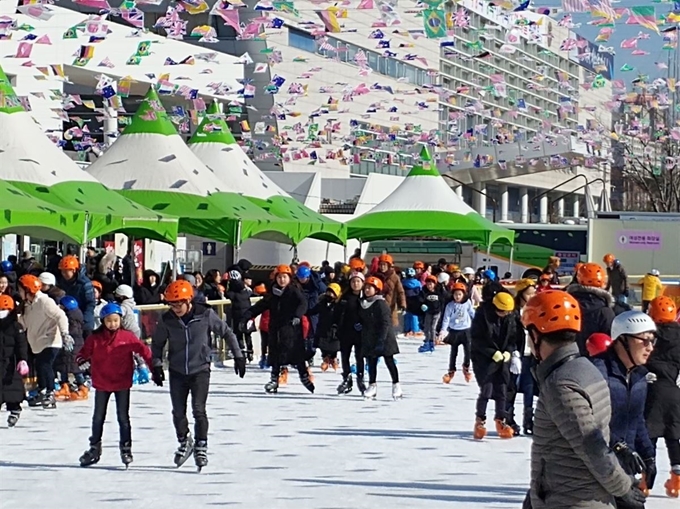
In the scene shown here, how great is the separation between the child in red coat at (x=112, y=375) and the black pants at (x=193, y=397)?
0.91ft

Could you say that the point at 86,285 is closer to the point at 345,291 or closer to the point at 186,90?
the point at 345,291

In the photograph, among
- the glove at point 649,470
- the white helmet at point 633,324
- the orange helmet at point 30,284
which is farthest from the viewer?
the orange helmet at point 30,284

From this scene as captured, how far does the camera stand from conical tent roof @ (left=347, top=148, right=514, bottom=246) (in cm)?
2992

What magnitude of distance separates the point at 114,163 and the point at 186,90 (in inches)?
215

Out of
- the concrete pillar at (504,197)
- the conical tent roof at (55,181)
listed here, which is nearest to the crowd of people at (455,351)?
the conical tent roof at (55,181)

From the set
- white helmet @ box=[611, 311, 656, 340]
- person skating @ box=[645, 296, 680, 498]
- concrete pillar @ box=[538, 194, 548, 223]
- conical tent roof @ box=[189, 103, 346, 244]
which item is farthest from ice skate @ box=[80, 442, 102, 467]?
concrete pillar @ box=[538, 194, 548, 223]

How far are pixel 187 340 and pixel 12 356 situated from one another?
2462 mm

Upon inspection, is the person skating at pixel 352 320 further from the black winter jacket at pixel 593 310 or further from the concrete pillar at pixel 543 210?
the concrete pillar at pixel 543 210

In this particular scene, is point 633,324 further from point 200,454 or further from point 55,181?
point 55,181

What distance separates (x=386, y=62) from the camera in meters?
67.2

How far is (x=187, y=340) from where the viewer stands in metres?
9.48

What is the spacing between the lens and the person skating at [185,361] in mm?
9477

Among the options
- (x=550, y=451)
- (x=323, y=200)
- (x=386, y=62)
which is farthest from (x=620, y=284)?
(x=386, y=62)

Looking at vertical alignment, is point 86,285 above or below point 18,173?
below
